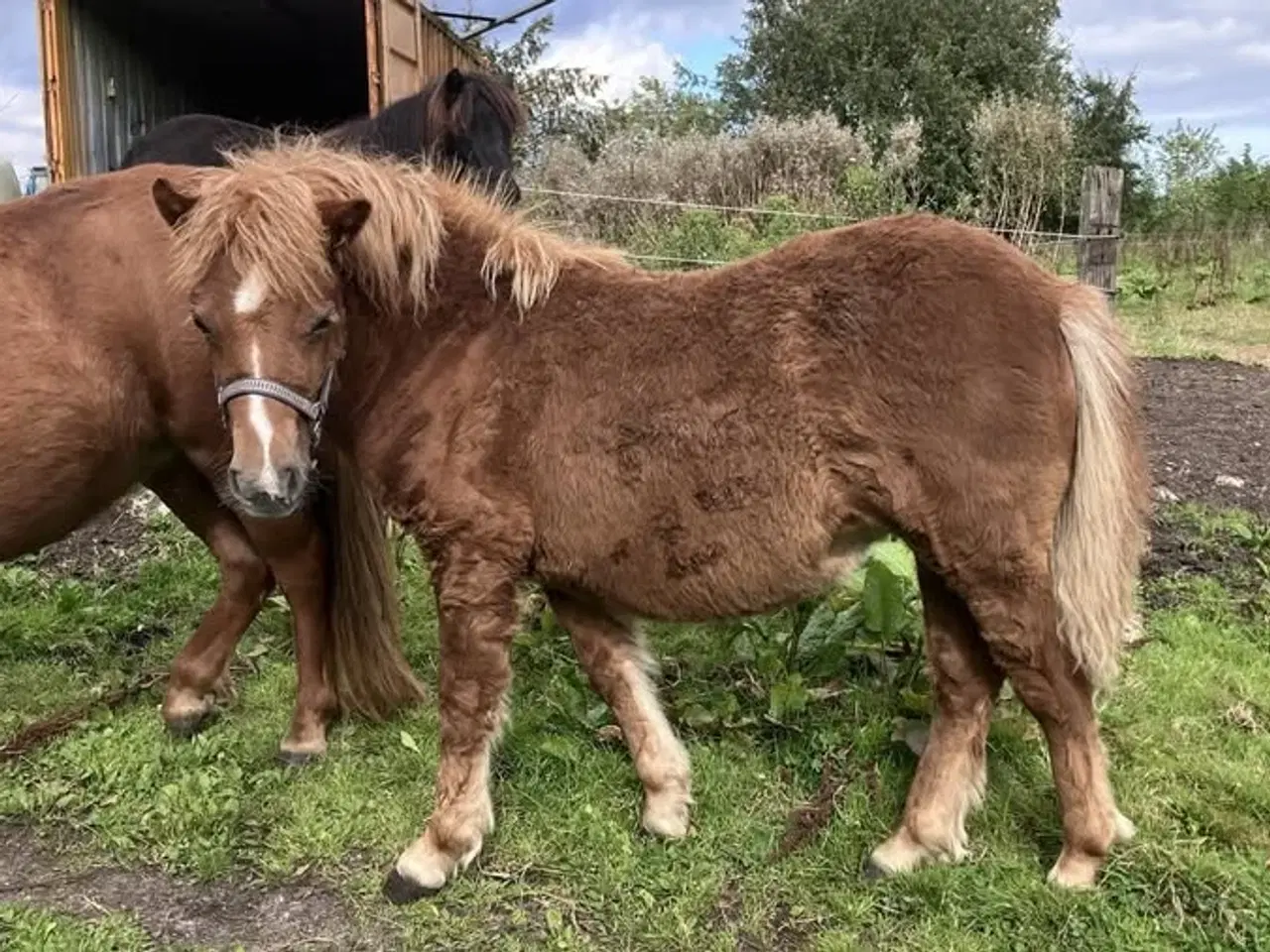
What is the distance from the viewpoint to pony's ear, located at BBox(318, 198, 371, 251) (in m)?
2.63

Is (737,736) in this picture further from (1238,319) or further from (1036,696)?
(1238,319)

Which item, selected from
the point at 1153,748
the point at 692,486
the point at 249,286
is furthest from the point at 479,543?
the point at 1153,748

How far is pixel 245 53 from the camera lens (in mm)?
11594

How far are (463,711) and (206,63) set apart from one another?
34.9 feet

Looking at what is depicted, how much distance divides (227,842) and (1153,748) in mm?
2664

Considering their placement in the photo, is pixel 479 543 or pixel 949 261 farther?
pixel 479 543

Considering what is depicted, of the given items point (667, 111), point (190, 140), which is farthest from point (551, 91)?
point (190, 140)

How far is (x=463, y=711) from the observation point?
2.96m

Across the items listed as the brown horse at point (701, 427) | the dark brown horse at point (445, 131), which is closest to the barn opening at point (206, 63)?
the dark brown horse at point (445, 131)

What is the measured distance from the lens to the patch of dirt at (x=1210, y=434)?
5.47m

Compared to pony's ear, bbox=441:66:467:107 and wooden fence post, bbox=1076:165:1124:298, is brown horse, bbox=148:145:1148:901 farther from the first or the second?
wooden fence post, bbox=1076:165:1124:298

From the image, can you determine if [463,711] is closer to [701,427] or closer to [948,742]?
[701,427]

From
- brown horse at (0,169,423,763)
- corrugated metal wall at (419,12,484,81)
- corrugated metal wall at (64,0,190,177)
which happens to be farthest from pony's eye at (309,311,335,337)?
corrugated metal wall at (419,12,484,81)

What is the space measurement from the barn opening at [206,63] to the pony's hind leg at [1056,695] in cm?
739
